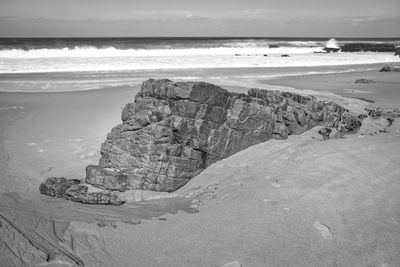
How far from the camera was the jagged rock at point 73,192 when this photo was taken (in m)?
6.38

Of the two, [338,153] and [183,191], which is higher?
[338,153]

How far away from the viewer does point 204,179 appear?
7.12 m

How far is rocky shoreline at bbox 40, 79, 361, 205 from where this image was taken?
22.6ft

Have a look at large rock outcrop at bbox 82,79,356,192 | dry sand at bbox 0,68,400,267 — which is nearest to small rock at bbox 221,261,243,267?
dry sand at bbox 0,68,400,267

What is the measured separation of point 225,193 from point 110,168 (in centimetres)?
238

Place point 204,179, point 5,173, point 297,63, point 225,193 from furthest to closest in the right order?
point 297,63 < point 5,173 < point 204,179 < point 225,193

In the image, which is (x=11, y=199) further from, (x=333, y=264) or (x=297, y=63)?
(x=297, y=63)

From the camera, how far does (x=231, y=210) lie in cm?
593

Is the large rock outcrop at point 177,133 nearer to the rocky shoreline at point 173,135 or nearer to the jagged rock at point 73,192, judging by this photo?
the rocky shoreline at point 173,135

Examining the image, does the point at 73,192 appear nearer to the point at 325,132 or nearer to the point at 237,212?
the point at 237,212

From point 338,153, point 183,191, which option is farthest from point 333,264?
point 338,153

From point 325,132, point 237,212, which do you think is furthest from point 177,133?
point 325,132

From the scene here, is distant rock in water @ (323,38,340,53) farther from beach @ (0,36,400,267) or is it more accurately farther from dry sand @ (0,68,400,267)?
dry sand @ (0,68,400,267)

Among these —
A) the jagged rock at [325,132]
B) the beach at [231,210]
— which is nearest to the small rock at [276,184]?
the beach at [231,210]
